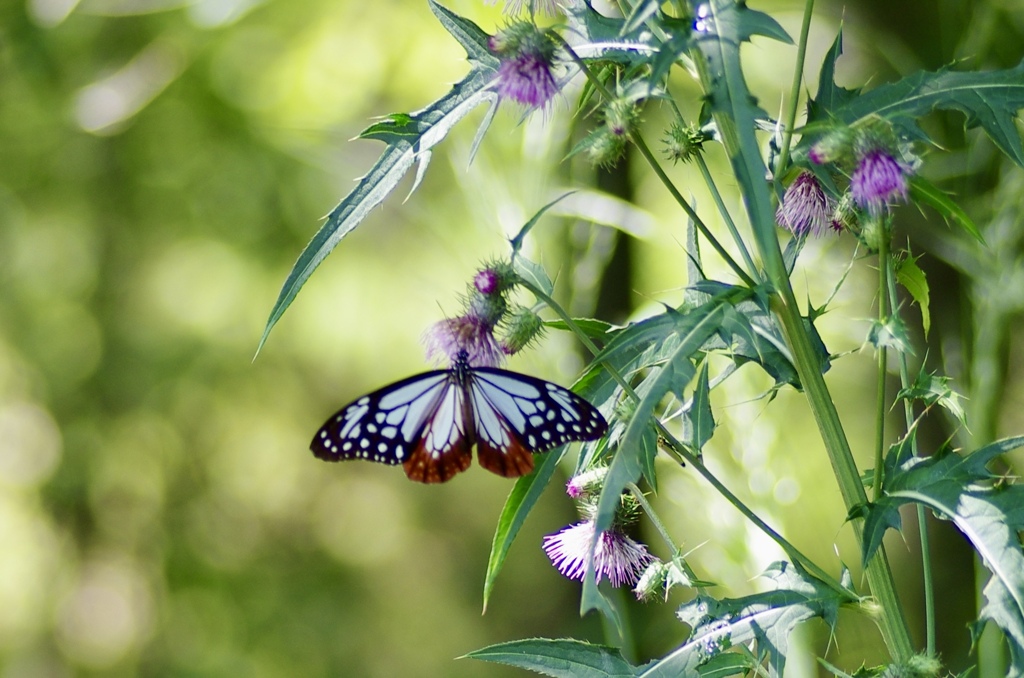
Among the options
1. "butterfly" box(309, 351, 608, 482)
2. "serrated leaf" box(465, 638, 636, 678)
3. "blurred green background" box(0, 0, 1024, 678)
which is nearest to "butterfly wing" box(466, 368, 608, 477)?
"butterfly" box(309, 351, 608, 482)

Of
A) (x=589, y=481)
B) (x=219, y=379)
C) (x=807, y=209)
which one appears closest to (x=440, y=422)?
(x=589, y=481)

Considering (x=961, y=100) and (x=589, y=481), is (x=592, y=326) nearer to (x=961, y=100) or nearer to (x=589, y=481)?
(x=589, y=481)

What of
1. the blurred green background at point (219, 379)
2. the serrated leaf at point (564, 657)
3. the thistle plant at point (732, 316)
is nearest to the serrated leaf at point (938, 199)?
the thistle plant at point (732, 316)

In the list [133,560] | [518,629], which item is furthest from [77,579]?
[518,629]

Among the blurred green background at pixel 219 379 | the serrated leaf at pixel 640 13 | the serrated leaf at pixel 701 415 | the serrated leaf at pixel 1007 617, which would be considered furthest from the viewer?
the blurred green background at pixel 219 379

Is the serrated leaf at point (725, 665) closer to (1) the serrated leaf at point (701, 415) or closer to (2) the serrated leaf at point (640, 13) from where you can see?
(1) the serrated leaf at point (701, 415)

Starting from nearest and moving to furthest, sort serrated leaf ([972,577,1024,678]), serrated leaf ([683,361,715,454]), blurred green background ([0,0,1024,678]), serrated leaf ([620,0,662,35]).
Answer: serrated leaf ([620,0,662,35]) → serrated leaf ([972,577,1024,678]) → serrated leaf ([683,361,715,454]) → blurred green background ([0,0,1024,678])

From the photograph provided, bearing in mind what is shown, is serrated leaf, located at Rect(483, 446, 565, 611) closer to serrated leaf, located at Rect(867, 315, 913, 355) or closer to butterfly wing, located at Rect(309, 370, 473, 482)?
butterfly wing, located at Rect(309, 370, 473, 482)
